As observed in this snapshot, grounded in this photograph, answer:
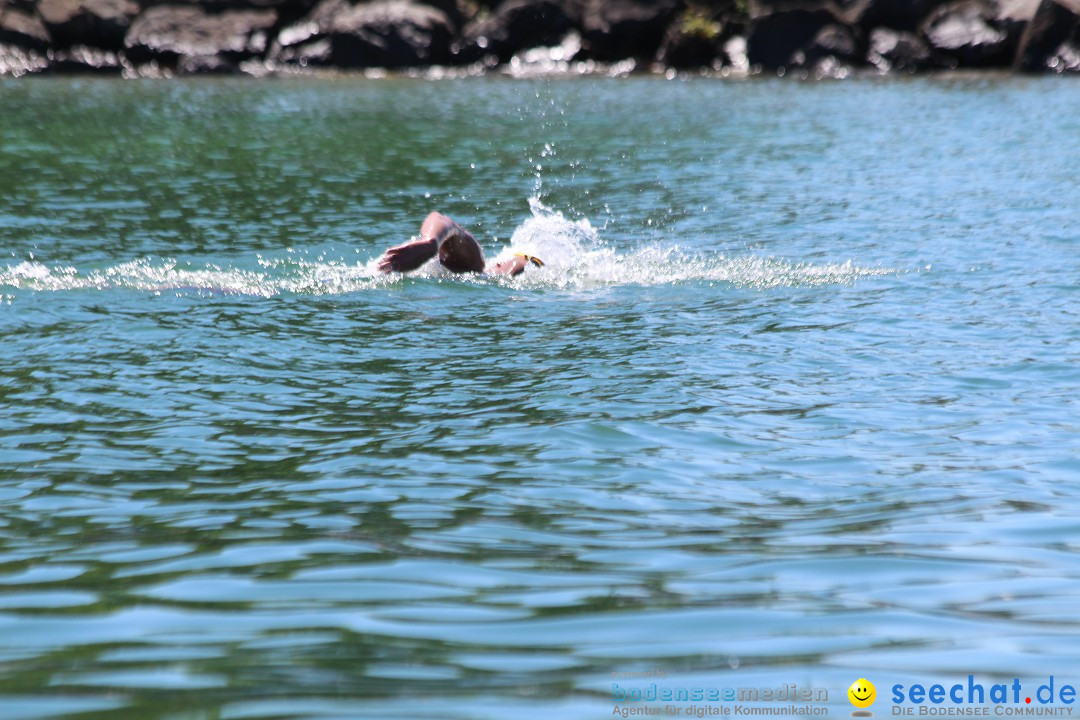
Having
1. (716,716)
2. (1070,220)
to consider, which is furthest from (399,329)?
(1070,220)

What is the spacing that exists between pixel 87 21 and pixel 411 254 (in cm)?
3545

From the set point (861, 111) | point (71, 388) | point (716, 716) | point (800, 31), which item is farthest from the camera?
point (800, 31)

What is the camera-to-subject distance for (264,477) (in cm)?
689

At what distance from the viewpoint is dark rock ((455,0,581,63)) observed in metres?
43.6

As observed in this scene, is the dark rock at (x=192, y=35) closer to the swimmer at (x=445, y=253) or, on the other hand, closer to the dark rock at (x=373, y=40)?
the dark rock at (x=373, y=40)

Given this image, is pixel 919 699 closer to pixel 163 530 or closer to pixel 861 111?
pixel 163 530

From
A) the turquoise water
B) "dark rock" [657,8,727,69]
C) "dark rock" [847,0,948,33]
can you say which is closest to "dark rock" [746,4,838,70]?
"dark rock" [847,0,948,33]

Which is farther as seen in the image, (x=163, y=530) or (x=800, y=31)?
(x=800, y=31)

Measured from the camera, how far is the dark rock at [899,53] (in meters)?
40.6

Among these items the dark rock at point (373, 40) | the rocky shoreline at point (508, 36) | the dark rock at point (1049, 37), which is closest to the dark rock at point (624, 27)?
the rocky shoreline at point (508, 36)

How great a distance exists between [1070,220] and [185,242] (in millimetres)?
10931

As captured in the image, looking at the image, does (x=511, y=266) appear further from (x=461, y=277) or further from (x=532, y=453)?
(x=532, y=453)

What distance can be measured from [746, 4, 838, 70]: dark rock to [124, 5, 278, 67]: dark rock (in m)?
17.1

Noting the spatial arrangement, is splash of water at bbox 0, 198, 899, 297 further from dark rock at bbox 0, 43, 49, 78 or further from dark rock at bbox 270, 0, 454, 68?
dark rock at bbox 0, 43, 49, 78
